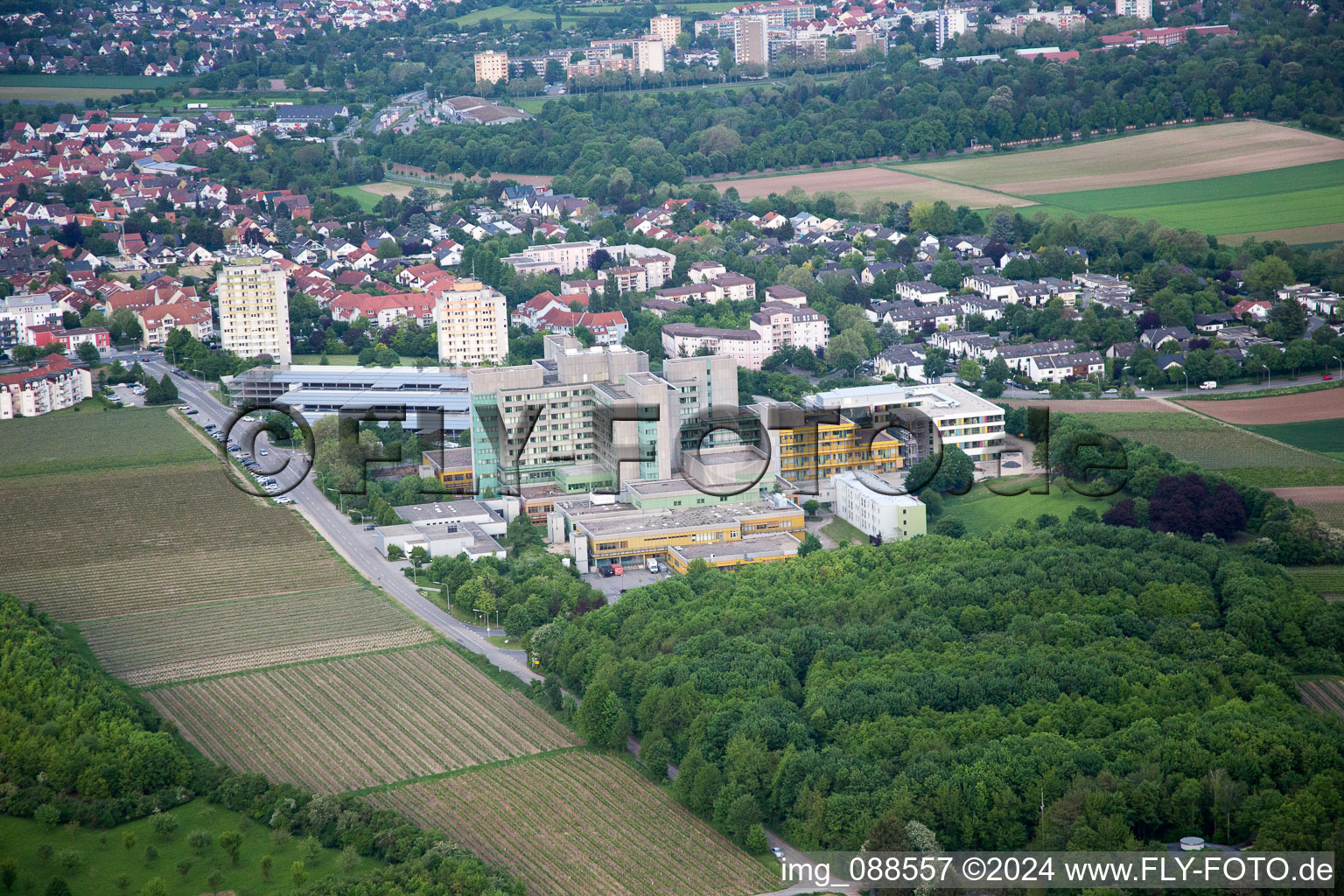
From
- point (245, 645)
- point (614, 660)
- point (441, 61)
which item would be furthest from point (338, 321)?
point (441, 61)

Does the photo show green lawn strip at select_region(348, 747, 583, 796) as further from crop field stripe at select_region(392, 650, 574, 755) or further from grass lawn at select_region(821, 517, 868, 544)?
grass lawn at select_region(821, 517, 868, 544)

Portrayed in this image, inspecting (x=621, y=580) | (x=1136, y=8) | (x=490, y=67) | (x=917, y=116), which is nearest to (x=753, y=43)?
(x=490, y=67)

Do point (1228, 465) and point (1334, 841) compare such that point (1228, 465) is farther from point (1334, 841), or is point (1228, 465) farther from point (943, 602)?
point (1334, 841)

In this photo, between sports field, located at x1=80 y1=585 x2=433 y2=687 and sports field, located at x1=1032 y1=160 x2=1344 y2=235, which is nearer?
sports field, located at x1=80 y1=585 x2=433 y2=687

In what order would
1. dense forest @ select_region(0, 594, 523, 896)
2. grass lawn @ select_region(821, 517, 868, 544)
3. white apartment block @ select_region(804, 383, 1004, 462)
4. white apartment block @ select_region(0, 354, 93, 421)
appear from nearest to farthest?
dense forest @ select_region(0, 594, 523, 896) → grass lawn @ select_region(821, 517, 868, 544) → white apartment block @ select_region(804, 383, 1004, 462) → white apartment block @ select_region(0, 354, 93, 421)

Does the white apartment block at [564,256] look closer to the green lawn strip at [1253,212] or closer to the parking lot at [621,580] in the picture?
the green lawn strip at [1253,212]

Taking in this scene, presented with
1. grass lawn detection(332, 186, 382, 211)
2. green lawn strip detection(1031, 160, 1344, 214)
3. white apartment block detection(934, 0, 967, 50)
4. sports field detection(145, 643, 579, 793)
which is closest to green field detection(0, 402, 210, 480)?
sports field detection(145, 643, 579, 793)

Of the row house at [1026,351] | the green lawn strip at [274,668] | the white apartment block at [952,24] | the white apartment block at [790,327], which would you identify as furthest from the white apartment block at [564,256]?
the white apartment block at [952,24]
